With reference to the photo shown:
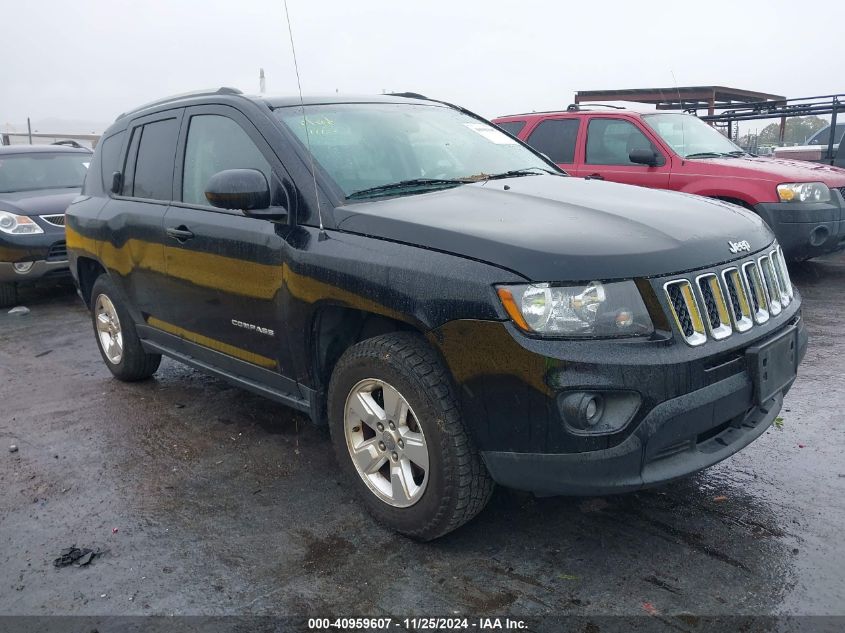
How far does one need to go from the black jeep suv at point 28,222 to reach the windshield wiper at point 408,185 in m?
6.04

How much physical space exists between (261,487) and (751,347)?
7.41 ft

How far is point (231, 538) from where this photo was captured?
3145mm

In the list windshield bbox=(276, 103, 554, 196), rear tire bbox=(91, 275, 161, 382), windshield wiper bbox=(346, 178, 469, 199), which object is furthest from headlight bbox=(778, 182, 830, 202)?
rear tire bbox=(91, 275, 161, 382)

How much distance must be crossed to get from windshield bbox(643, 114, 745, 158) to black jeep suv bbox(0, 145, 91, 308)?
6507 mm

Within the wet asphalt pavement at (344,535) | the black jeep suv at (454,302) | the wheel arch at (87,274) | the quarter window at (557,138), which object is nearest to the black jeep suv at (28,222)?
the wheel arch at (87,274)

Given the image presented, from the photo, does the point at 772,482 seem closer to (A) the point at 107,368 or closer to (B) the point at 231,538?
(B) the point at 231,538

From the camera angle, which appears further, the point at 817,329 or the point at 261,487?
the point at 817,329

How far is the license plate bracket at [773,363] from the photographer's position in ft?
9.16

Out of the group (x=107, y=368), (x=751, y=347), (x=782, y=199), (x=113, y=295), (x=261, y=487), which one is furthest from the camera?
(x=782, y=199)

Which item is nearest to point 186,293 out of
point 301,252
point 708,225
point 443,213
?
point 301,252

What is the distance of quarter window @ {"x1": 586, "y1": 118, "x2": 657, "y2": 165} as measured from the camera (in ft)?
26.2

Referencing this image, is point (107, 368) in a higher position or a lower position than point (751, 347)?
lower

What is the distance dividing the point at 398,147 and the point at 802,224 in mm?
5120

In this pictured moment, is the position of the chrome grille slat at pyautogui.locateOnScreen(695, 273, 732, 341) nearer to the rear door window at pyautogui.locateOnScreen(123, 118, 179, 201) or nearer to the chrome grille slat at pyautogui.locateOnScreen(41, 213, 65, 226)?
the rear door window at pyautogui.locateOnScreen(123, 118, 179, 201)
